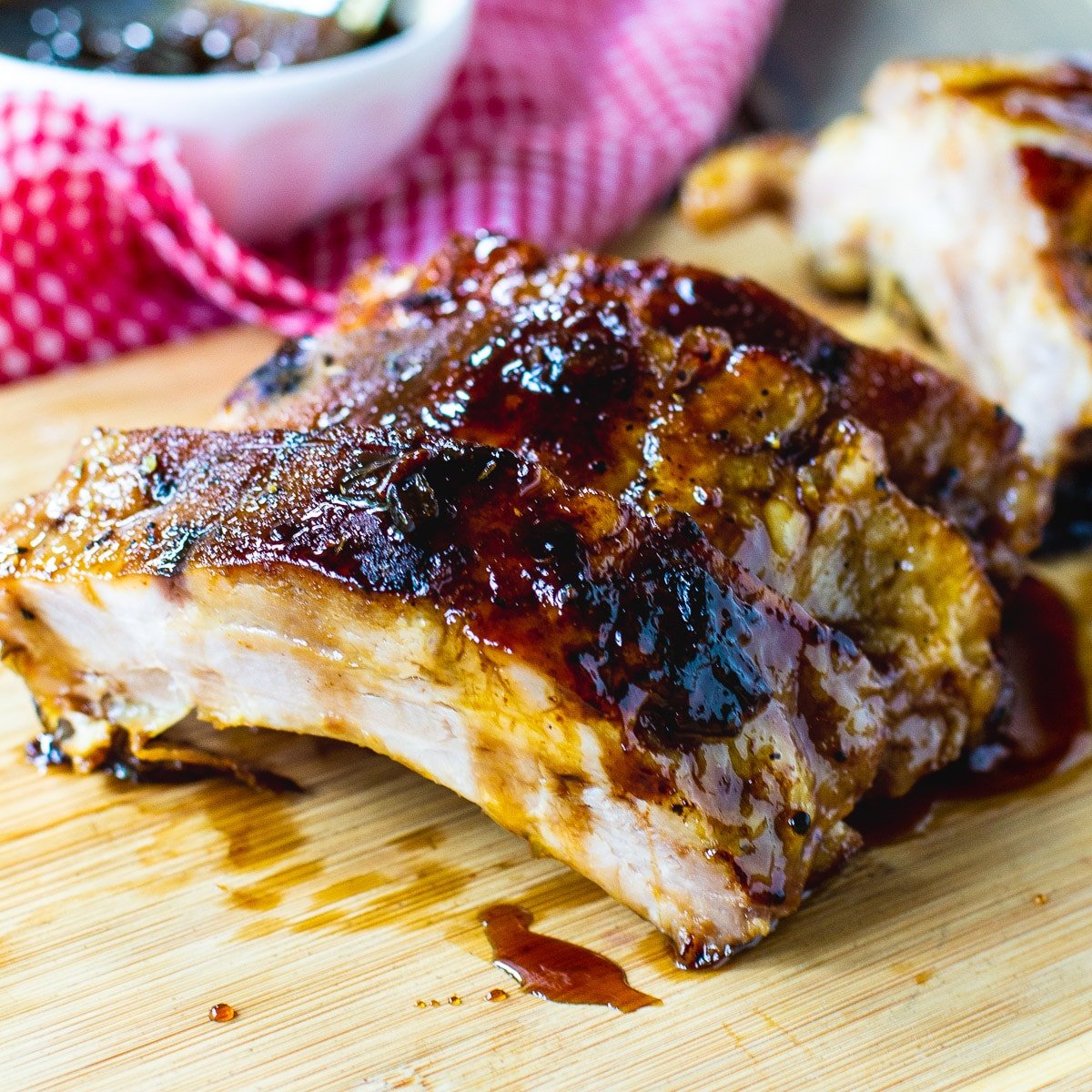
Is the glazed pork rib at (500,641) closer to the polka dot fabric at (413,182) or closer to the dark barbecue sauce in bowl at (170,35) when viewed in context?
the polka dot fabric at (413,182)

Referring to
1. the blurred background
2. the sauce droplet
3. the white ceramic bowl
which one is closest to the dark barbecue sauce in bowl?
the white ceramic bowl

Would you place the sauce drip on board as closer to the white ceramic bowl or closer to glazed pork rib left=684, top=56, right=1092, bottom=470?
glazed pork rib left=684, top=56, right=1092, bottom=470

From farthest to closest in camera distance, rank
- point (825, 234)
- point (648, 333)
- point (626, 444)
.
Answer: point (825, 234)
point (648, 333)
point (626, 444)

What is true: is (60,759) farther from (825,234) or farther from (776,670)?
(825,234)

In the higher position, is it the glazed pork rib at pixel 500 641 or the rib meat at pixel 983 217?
the rib meat at pixel 983 217

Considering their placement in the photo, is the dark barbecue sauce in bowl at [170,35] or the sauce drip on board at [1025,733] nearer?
the sauce drip on board at [1025,733]

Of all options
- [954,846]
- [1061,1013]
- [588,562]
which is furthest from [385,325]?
[1061,1013]

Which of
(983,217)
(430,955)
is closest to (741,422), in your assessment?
(430,955)

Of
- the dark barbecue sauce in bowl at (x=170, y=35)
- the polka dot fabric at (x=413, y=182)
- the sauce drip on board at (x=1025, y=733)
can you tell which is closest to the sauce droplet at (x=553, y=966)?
the sauce drip on board at (x=1025, y=733)
